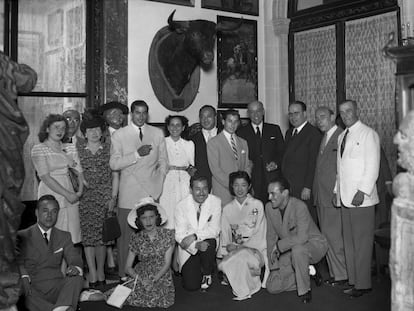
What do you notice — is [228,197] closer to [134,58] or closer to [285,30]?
[134,58]

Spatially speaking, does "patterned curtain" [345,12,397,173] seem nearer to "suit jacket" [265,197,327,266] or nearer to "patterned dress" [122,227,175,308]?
"suit jacket" [265,197,327,266]

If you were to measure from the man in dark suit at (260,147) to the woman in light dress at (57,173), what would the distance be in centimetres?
212

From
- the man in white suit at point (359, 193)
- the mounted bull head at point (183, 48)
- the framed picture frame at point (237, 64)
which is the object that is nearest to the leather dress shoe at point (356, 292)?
the man in white suit at point (359, 193)

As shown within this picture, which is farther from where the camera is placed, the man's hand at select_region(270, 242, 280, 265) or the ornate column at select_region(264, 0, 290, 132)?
the ornate column at select_region(264, 0, 290, 132)

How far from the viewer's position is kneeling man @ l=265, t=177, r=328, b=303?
5.54 metres

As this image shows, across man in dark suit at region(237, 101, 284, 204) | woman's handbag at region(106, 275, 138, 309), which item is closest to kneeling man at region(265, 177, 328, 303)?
man in dark suit at region(237, 101, 284, 204)

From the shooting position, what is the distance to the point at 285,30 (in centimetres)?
891

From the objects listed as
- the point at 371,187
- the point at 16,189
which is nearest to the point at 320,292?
the point at 371,187

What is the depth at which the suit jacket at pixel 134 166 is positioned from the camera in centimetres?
597

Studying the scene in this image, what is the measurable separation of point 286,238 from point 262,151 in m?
1.46

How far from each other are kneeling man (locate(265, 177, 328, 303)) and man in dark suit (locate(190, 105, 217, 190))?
93cm

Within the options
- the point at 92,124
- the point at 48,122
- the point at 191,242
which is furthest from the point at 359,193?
the point at 48,122

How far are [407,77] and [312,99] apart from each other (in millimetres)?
5048

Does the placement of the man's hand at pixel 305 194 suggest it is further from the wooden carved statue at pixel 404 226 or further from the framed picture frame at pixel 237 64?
the wooden carved statue at pixel 404 226
